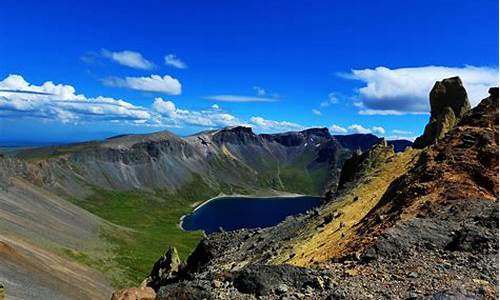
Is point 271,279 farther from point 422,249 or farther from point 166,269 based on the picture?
point 166,269

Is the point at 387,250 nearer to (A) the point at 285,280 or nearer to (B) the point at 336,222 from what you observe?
(A) the point at 285,280

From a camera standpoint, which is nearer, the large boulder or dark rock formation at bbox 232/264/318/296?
dark rock formation at bbox 232/264/318/296

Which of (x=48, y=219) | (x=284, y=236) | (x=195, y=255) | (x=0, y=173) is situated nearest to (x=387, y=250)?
(x=284, y=236)

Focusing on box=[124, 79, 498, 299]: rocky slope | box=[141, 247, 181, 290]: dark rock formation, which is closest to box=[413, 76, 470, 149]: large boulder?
box=[124, 79, 498, 299]: rocky slope

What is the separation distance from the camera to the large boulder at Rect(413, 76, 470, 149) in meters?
80.9

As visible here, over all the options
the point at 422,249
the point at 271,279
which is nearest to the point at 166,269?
the point at 271,279

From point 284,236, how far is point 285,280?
36.8 meters

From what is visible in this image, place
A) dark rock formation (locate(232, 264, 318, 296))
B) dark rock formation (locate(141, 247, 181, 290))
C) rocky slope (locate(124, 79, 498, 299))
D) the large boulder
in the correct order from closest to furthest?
1. rocky slope (locate(124, 79, 498, 299))
2. dark rock formation (locate(232, 264, 318, 296))
3. the large boulder
4. dark rock formation (locate(141, 247, 181, 290))

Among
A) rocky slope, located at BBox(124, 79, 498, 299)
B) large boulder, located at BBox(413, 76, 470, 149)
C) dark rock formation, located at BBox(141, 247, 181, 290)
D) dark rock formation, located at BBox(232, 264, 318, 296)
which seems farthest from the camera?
dark rock formation, located at BBox(141, 247, 181, 290)

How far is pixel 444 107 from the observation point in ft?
294

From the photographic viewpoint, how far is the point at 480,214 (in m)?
28.3

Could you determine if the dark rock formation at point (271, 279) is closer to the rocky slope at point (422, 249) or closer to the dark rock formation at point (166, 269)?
the rocky slope at point (422, 249)

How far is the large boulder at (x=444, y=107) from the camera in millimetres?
80925

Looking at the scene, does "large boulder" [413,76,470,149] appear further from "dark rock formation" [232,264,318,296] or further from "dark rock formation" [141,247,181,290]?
"dark rock formation" [232,264,318,296]
